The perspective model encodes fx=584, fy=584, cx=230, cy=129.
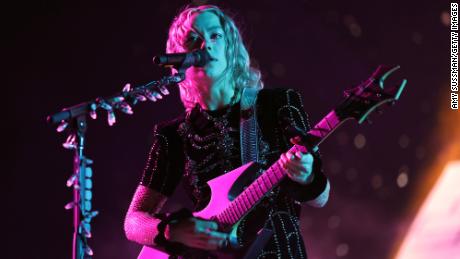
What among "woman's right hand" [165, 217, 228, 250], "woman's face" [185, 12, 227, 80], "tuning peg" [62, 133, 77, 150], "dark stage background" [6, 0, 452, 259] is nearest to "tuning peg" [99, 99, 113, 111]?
"tuning peg" [62, 133, 77, 150]

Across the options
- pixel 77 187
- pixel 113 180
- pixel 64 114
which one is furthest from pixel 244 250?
pixel 113 180

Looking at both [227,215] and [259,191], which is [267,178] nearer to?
[259,191]

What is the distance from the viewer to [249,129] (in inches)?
88.9

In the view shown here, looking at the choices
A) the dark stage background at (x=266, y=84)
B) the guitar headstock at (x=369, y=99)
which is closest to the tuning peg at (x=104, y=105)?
the guitar headstock at (x=369, y=99)

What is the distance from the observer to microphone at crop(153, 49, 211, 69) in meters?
1.81

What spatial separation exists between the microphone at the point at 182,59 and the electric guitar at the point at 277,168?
420mm

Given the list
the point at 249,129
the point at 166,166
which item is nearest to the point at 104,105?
the point at 249,129

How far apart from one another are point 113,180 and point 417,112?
76.8 inches

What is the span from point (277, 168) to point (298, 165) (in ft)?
0.43

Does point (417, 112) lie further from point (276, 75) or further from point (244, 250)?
point (244, 250)

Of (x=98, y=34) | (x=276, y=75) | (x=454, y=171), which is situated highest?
(x=98, y=34)

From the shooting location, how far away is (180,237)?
6.68ft

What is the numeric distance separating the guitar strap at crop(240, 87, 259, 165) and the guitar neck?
7.2 inches

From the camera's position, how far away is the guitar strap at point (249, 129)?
222cm
